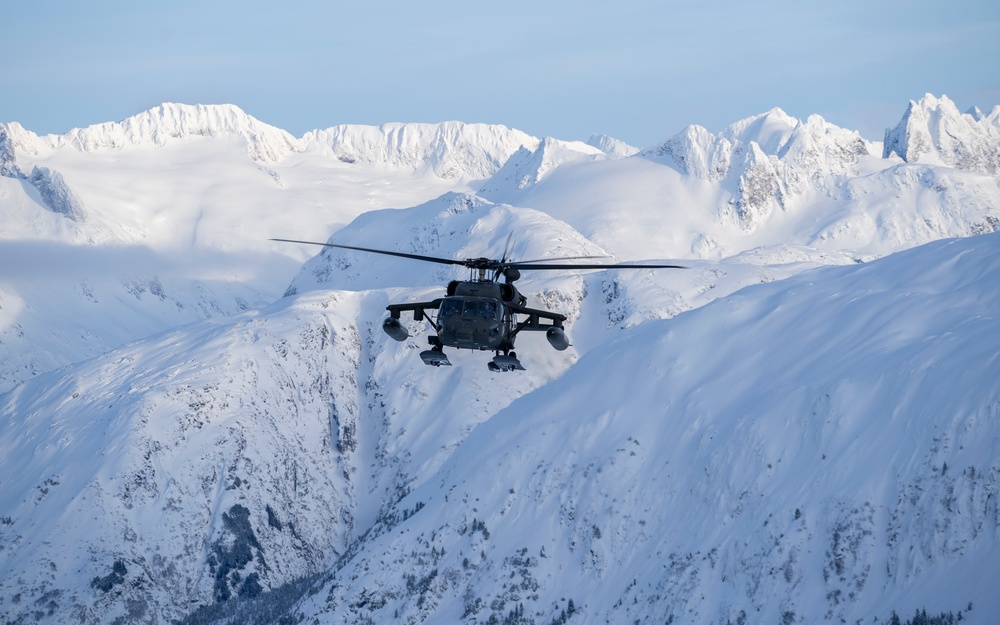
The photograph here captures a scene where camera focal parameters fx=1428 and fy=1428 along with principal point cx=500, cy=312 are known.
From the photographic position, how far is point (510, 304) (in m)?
85.2

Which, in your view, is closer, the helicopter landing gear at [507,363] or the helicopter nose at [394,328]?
the helicopter landing gear at [507,363]

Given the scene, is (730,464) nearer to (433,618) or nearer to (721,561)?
(721,561)

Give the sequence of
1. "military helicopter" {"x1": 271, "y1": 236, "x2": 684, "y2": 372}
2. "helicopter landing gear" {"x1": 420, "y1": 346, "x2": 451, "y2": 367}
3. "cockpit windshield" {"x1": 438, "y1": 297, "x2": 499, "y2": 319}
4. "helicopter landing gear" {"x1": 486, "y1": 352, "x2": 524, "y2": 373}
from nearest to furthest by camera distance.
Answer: "military helicopter" {"x1": 271, "y1": 236, "x2": 684, "y2": 372}
"cockpit windshield" {"x1": 438, "y1": 297, "x2": 499, "y2": 319}
"helicopter landing gear" {"x1": 486, "y1": 352, "x2": 524, "y2": 373}
"helicopter landing gear" {"x1": 420, "y1": 346, "x2": 451, "y2": 367}

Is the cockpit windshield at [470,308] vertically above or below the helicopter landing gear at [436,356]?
above

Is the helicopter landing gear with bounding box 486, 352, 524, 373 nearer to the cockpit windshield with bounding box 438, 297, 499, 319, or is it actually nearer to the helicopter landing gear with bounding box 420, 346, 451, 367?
the cockpit windshield with bounding box 438, 297, 499, 319

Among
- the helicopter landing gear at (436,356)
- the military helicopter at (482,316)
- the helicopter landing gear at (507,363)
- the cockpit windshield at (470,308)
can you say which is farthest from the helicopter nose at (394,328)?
the helicopter landing gear at (507,363)

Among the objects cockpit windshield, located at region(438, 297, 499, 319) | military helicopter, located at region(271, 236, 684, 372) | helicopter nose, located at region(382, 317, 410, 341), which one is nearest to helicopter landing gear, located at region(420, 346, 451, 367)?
military helicopter, located at region(271, 236, 684, 372)

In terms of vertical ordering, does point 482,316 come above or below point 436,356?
above

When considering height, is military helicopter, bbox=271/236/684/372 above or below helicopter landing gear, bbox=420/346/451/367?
above

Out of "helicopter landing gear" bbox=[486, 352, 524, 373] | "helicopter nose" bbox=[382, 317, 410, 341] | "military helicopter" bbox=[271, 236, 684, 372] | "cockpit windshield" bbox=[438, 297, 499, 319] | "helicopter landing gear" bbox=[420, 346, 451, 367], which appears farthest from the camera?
"helicopter landing gear" bbox=[420, 346, 451, 367]

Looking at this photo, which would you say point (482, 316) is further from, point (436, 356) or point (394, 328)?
point (394, 328)

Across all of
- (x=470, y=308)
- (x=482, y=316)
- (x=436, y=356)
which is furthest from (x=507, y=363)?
(x=436, y=356)

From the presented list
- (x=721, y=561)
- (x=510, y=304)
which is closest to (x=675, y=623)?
(x=721, y=561)

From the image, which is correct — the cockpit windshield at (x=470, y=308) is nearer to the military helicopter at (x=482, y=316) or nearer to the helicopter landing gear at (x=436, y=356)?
the military helicopter at (x=482, y=316)
